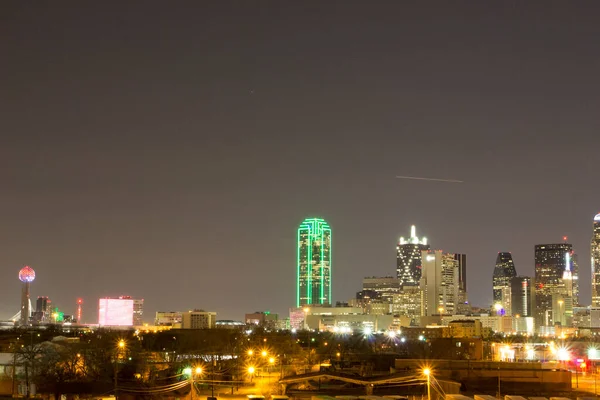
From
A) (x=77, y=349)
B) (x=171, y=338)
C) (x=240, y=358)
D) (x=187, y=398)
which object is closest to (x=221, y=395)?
(x=187, y=398)

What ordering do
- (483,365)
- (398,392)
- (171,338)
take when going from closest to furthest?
(398,392) → (483,365) → (171,338)

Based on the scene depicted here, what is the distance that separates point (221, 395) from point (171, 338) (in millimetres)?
72842

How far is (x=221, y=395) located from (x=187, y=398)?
153 inches

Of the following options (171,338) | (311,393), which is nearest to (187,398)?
(311,393)

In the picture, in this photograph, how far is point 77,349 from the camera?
182ft

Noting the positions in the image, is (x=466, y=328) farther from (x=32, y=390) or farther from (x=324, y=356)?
(x=32, y=390)

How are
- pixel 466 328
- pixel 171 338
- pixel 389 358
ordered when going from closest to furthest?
pixel 389 358, pixel 171 338, pixel 466 328

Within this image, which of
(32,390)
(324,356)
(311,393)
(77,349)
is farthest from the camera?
(324,356)

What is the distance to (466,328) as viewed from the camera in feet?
475

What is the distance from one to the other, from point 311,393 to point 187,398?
8.34 meters

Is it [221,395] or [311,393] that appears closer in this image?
[311,393]

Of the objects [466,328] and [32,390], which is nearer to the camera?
[32,390]

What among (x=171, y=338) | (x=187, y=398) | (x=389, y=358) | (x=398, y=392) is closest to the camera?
(x=398, y=392)

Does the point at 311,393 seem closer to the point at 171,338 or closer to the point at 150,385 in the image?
the point at 150,385
